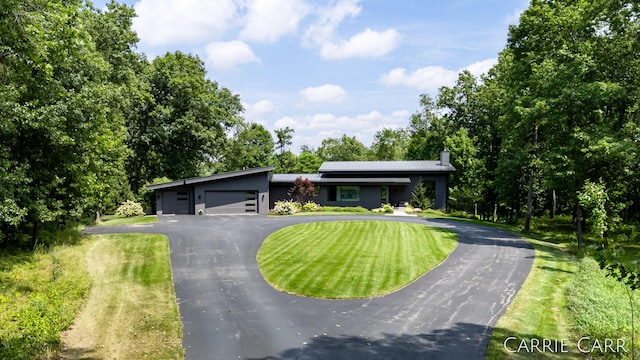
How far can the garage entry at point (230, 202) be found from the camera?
112 feet

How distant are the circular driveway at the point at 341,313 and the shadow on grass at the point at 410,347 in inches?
0.9

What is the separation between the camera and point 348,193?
38.6m

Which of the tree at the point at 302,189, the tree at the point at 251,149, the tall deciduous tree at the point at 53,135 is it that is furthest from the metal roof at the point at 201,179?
the tree at the point at 251,149

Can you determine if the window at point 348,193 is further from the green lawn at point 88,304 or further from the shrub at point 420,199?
the green lawn at point 88,304

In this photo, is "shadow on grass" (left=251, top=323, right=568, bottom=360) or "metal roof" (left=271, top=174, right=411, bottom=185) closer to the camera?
"shadow on grass" (left=251, top=323, right=568, bottom=360)

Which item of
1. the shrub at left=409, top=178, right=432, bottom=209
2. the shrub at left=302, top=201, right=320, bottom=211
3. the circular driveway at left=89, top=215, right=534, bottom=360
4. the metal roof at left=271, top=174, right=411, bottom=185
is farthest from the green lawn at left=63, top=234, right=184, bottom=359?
the shrub at left=409, top=178, right=432, bottom=209

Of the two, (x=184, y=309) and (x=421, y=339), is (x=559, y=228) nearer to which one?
(x=421, y=339)

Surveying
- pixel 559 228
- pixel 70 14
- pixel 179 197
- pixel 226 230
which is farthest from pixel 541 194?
pixel 70 14

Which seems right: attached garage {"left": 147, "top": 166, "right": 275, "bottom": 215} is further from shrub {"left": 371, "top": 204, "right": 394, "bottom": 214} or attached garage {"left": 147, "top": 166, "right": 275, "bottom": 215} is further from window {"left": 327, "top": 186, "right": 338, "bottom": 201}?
shrub {"left": 371, "top": 204, "right": 394, "bottom": 214}

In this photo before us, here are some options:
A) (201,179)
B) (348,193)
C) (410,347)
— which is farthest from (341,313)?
(348,193)

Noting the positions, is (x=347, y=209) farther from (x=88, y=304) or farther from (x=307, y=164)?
(x=307, y=164)

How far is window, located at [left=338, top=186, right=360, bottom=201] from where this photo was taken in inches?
1510

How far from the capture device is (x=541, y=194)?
38.6 meters

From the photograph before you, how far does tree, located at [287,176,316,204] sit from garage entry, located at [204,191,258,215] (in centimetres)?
375
